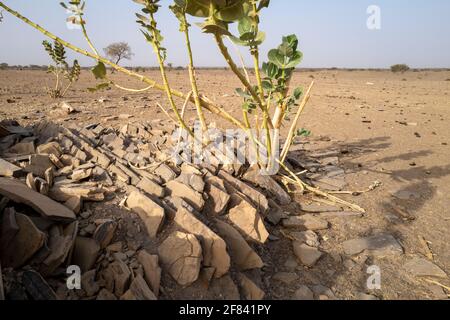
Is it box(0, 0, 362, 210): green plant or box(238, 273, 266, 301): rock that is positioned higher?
box(0, 0, 362, 210): green plant

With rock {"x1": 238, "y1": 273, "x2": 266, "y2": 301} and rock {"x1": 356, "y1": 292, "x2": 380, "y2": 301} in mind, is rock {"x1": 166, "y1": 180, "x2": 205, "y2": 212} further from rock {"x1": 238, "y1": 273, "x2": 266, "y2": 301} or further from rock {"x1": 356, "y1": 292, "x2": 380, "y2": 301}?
rock {"x1": 356, "y1": 292, "x2": 380, "y2": 301}

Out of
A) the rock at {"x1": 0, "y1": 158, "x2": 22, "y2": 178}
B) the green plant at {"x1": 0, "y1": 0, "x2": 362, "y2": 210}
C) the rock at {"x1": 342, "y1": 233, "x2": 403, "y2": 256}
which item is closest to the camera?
the green plant at {"x1": 0, "y1": 0, "x2": 362, "y2": 210}

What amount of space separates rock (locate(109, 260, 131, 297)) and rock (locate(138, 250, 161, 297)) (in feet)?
0.35

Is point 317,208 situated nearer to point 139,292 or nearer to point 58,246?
point 139,292

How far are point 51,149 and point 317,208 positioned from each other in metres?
2.60

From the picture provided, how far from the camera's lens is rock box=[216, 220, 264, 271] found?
2051 millimetres

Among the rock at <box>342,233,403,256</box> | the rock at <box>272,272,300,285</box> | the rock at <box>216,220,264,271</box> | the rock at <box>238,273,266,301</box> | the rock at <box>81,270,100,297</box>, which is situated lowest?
the rock at <box>342,233,403,256</box>

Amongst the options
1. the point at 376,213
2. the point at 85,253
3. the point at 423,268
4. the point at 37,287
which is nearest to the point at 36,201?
the point at 85,253

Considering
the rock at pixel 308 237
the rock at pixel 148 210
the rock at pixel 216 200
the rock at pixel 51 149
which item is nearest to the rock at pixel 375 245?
the rock at pixel 308 237

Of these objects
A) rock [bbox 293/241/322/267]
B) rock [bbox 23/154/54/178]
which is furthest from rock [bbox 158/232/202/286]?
rock [bbox 23/154/54/178]

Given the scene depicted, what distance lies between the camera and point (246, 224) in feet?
7.51

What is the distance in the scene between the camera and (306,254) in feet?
7.63
